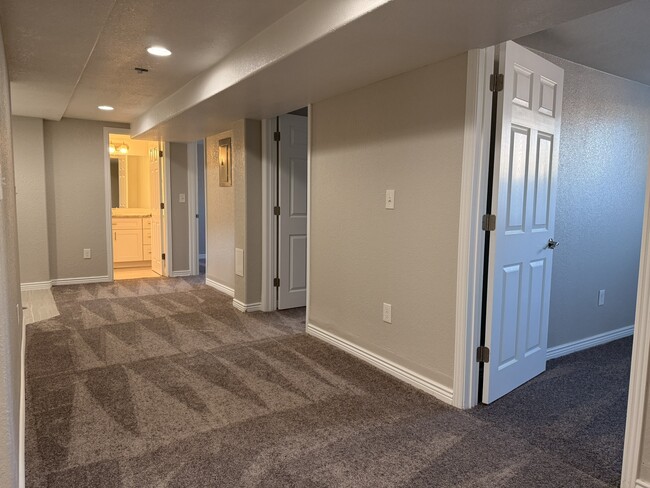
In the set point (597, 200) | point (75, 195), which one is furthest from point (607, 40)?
point (75, 195)

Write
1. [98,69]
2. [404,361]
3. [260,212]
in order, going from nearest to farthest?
[404,361], [98,69], [260,212]

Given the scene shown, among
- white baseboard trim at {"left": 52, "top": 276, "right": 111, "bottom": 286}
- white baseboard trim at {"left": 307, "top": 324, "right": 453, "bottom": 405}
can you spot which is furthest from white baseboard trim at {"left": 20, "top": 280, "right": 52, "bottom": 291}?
white baseboard trim at {"left": 307, "top": 324, "right": 453, "bottom": 405}

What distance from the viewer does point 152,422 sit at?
2.37 m

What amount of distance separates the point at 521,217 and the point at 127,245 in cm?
651

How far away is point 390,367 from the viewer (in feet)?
9.96

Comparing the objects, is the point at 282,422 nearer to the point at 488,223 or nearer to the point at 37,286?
the point at 488,223

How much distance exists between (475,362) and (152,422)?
177 centimetres

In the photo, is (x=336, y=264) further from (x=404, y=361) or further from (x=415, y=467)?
(x=415, y=467)

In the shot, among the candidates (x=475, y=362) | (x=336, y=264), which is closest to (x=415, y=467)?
(x=475, y=362)

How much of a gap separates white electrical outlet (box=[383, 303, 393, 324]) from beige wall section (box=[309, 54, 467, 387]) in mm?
29

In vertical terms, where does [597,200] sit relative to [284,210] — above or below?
above

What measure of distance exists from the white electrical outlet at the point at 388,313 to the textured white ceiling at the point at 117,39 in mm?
1874

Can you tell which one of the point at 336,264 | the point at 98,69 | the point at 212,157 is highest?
the point at 98,69

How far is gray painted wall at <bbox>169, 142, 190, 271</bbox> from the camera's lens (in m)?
6.50
